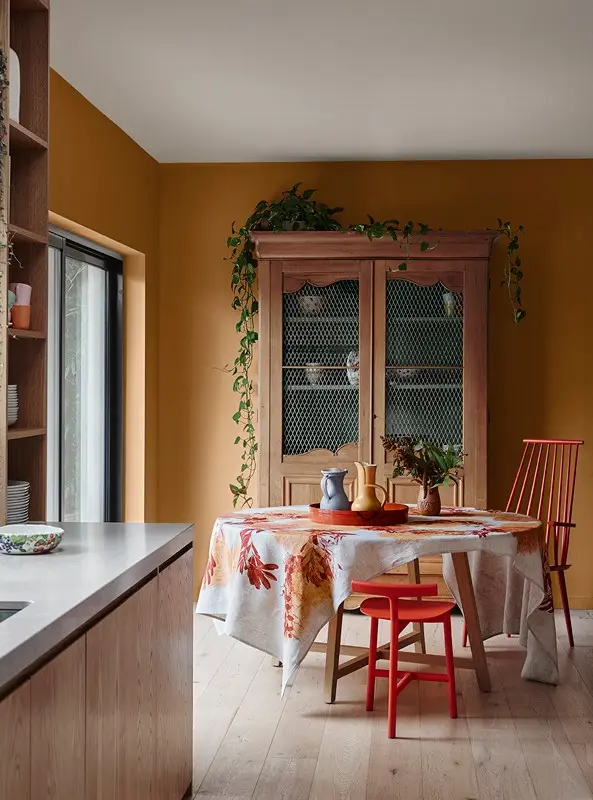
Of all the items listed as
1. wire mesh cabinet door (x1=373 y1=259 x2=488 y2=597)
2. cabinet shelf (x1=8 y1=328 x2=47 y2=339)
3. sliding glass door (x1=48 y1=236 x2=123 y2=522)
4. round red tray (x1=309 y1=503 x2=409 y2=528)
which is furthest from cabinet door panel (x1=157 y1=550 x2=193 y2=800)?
wire mesh cabinet door (x1=373 y1=259 x2=488 y2=597)

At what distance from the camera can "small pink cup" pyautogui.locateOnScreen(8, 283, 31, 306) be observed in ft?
9.44

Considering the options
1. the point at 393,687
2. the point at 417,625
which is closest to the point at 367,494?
the point at 393,687

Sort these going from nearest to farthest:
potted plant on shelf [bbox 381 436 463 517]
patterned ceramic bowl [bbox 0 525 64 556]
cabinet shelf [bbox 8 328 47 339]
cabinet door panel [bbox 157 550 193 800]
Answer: patterned ceramic bowl [bbox 0 525 64 556], cabinet door panel [bbox 157 550 193 800], cabinet shelf [bbox 8 328 47 339], potted plant on shelf [bbox 381 436 463 517]

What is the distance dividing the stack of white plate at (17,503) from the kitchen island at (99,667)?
0.14m

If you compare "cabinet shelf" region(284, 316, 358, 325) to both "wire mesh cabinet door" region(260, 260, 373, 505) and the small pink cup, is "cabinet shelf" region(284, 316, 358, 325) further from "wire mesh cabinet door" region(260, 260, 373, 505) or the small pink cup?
the small pink cup

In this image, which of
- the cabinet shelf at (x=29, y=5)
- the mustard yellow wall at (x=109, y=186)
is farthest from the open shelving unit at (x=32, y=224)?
the mustard yellow wall at (x=109, y=186)

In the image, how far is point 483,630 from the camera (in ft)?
14.1

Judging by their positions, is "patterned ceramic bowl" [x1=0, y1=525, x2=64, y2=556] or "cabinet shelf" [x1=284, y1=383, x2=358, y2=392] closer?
"patterned ceramic bowl" [x1=0, y1=525, x2=64, y2=556]

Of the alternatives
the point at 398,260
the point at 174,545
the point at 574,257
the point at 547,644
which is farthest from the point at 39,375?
the point at 574,257

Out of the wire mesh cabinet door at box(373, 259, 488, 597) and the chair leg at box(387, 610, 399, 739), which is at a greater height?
the wire mesh cabinet door at box(373, 259, 488, 597)

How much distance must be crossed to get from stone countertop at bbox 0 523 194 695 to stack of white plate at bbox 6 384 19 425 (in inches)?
13.8

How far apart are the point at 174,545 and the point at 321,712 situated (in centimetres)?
140

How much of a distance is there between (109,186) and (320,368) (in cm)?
145

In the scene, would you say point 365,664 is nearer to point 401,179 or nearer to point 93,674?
point 93,674
